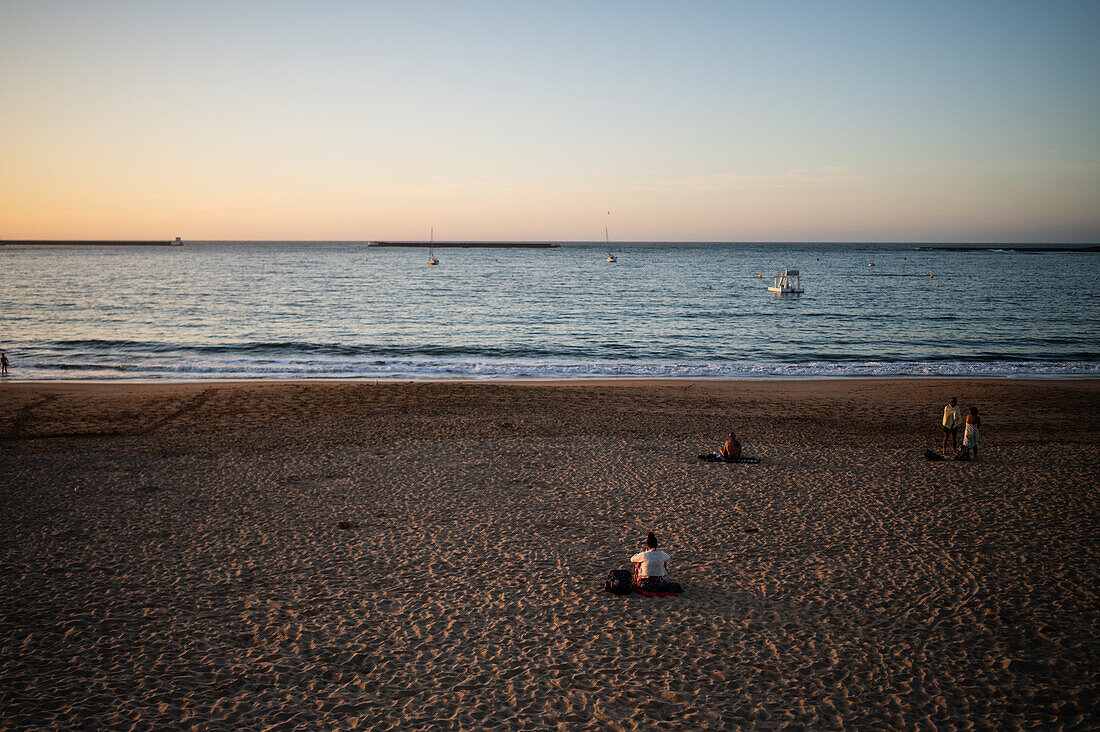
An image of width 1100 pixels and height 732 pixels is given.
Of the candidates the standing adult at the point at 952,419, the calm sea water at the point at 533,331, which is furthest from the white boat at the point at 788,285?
A: the standing adult at the point at 952,419

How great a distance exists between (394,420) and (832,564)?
1285cm

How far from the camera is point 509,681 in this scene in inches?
279

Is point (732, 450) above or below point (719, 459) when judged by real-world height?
above

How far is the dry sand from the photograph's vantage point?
6.79 meters

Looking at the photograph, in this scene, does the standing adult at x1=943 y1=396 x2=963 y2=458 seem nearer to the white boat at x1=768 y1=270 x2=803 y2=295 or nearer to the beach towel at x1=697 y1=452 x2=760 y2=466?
the beach towel at x1=697 y1=452 x2=760 y2=466

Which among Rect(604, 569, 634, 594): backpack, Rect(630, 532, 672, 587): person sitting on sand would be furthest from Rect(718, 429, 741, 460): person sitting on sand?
Rect(604, 569, 634, 594): backpack

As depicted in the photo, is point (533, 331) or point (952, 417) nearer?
A: point (952, 417)

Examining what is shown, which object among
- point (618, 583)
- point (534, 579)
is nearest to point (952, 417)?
point (618, 583)

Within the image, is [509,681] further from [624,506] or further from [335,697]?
[624,506]

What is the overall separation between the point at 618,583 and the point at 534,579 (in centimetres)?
126

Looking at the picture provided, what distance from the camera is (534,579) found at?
943 centimetres

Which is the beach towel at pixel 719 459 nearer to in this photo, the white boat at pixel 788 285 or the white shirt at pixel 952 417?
the white shirt at pixel 952 417

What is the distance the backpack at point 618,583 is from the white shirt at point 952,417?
33.1 feet

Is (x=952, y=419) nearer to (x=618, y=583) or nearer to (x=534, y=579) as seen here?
(x=618, y=583)
